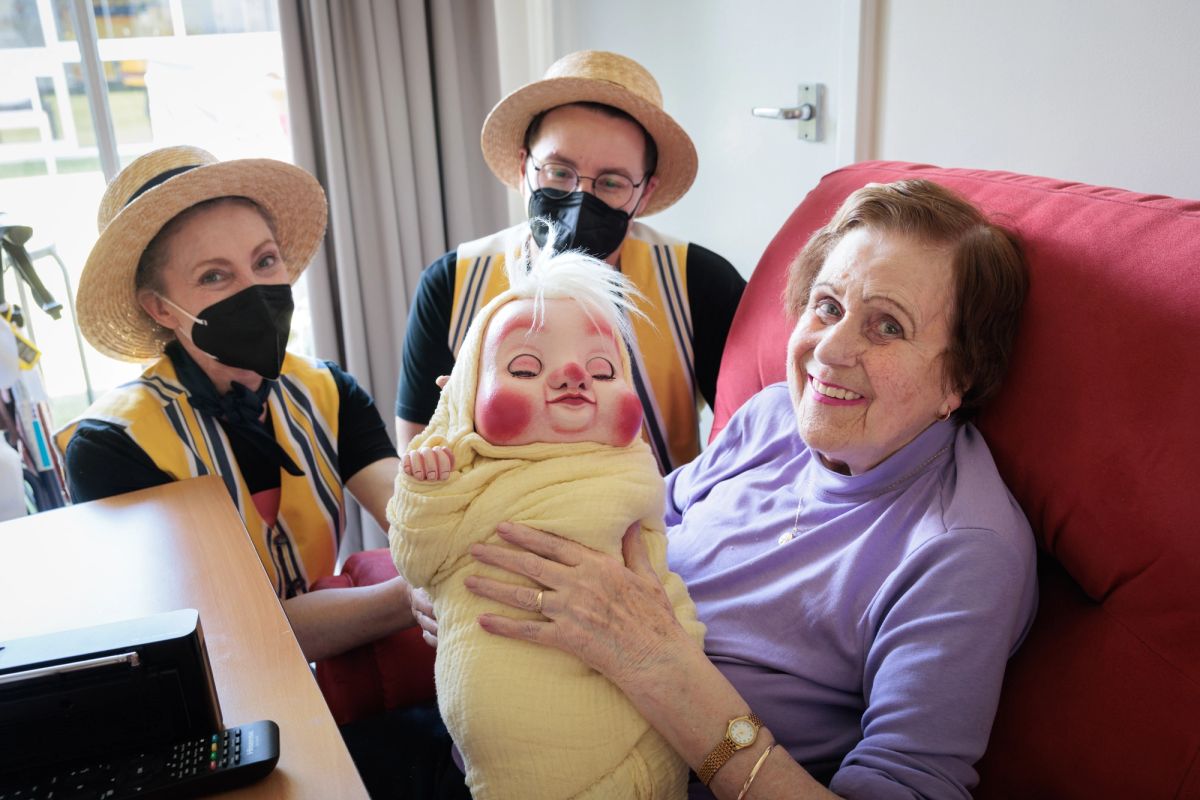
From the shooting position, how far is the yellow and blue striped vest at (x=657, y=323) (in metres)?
1.93

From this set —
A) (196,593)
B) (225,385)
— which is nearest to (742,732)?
(196,593)

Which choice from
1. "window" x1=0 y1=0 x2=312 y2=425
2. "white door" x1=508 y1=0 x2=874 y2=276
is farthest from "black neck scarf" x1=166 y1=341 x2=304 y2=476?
"window" x1=0 y1=0 x2=312 y2=425

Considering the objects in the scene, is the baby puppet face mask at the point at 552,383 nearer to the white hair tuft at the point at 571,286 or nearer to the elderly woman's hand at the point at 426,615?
the white hair tuft at the point at 571,286

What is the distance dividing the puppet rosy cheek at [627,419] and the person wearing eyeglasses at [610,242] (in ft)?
2.06

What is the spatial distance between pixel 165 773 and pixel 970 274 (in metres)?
1.08

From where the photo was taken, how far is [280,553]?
1.70 m

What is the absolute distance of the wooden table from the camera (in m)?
0.90

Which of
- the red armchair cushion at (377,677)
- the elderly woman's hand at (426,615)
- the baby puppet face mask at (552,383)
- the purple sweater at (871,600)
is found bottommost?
the red armchair cushion at (377,677)

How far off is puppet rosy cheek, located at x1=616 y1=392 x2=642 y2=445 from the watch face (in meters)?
0.37

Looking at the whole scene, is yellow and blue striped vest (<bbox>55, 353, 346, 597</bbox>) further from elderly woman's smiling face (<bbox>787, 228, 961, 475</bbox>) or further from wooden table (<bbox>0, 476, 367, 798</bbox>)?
elderly woman's smiling face (<bbox>787, 228, 961, 475</bbox>)

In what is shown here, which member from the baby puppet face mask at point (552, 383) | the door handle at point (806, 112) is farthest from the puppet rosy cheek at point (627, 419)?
the door handle at point (806, 112)

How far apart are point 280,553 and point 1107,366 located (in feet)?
4.65

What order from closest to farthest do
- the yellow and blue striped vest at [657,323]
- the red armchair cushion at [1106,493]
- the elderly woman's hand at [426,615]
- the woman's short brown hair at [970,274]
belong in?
the red armchair cushion at [1106,493] → the woman's short brown hair at [970,274] → the elderly woman's hand at [426,615] → the yellow and blue striped vest at [657,323]

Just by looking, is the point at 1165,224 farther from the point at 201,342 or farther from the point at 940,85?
the point at 201,342
